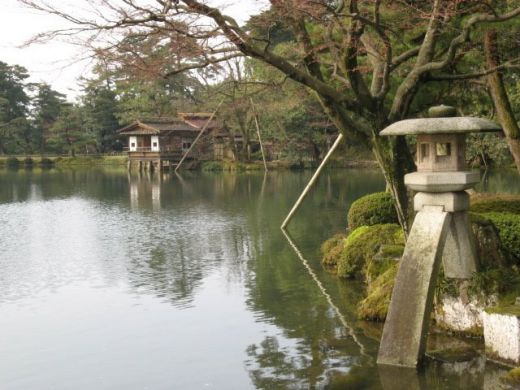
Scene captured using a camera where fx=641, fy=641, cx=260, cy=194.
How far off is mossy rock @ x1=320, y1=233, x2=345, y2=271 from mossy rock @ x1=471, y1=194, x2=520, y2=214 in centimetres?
301

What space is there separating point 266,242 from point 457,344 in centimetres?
954

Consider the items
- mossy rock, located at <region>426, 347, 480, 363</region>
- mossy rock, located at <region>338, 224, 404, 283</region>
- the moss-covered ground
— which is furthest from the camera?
mossy rock, located at <region>338, 224, 404, 283</region>

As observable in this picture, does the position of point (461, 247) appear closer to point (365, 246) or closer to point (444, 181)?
point (444, 181)

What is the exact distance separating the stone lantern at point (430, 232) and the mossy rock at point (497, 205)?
2.90 meters

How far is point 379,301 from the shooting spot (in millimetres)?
9594

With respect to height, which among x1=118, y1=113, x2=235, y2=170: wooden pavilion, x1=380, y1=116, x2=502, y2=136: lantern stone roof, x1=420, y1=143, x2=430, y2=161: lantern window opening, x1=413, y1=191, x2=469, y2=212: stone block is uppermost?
x1=118, y1=113, x2=235, y2=170: wooden pavilion

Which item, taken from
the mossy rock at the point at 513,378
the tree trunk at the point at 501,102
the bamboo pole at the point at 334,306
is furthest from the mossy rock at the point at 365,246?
the mossy rock at the point at 513,378

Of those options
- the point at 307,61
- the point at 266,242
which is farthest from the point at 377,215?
the point at 307,61

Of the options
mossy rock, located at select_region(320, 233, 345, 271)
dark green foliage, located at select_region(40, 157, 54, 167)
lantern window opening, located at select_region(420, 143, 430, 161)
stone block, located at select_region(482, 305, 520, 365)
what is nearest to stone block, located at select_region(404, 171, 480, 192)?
lantern window opening, located at select_region(420, 143, 430, 161)

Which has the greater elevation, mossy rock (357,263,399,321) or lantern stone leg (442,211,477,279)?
lantern stone leg (442,211,477,279)

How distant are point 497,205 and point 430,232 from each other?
4.01 meters

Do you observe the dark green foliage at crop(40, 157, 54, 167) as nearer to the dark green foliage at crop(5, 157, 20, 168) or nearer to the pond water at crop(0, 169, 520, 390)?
the dark green foliage at crop(5, 157, 20, 168)

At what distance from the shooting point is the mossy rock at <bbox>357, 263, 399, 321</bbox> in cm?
948

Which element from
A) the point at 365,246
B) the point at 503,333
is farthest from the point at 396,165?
the point at 503,333
